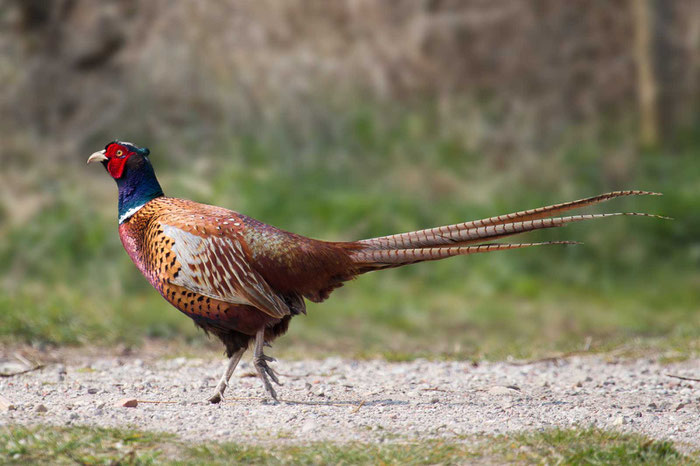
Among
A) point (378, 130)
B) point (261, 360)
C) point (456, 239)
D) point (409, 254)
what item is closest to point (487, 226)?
point (456, 239)

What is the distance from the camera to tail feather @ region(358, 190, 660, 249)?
399cm

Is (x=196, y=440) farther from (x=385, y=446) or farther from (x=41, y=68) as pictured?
(x=41, y=68)

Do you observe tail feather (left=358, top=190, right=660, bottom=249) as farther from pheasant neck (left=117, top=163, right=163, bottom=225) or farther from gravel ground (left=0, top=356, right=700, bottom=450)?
pheasant neck (left=117, top=163, right=163, bottom=225)

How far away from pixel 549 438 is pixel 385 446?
0.69 metres

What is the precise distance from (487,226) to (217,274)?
1.33 metres

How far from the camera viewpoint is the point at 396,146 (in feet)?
33.7

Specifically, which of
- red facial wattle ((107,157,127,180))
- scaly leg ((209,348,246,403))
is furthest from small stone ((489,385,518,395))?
red facial wattle ((107,157,127,180))

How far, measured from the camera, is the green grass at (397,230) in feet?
24.2

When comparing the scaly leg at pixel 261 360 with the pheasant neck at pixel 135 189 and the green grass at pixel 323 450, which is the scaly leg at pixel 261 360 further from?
the pheasant neck at pixel 135 189

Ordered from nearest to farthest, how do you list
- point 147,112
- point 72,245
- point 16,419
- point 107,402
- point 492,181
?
point 16,419 < point 107,402 < point 72,245 < point 492,181 < point 147,112

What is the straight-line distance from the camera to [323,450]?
339cm

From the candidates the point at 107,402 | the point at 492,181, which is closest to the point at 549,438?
the point at 107,402

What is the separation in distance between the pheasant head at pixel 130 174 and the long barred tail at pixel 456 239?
3.94 ft

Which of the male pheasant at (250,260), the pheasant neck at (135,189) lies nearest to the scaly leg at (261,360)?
the male pheasant at (250,260)
